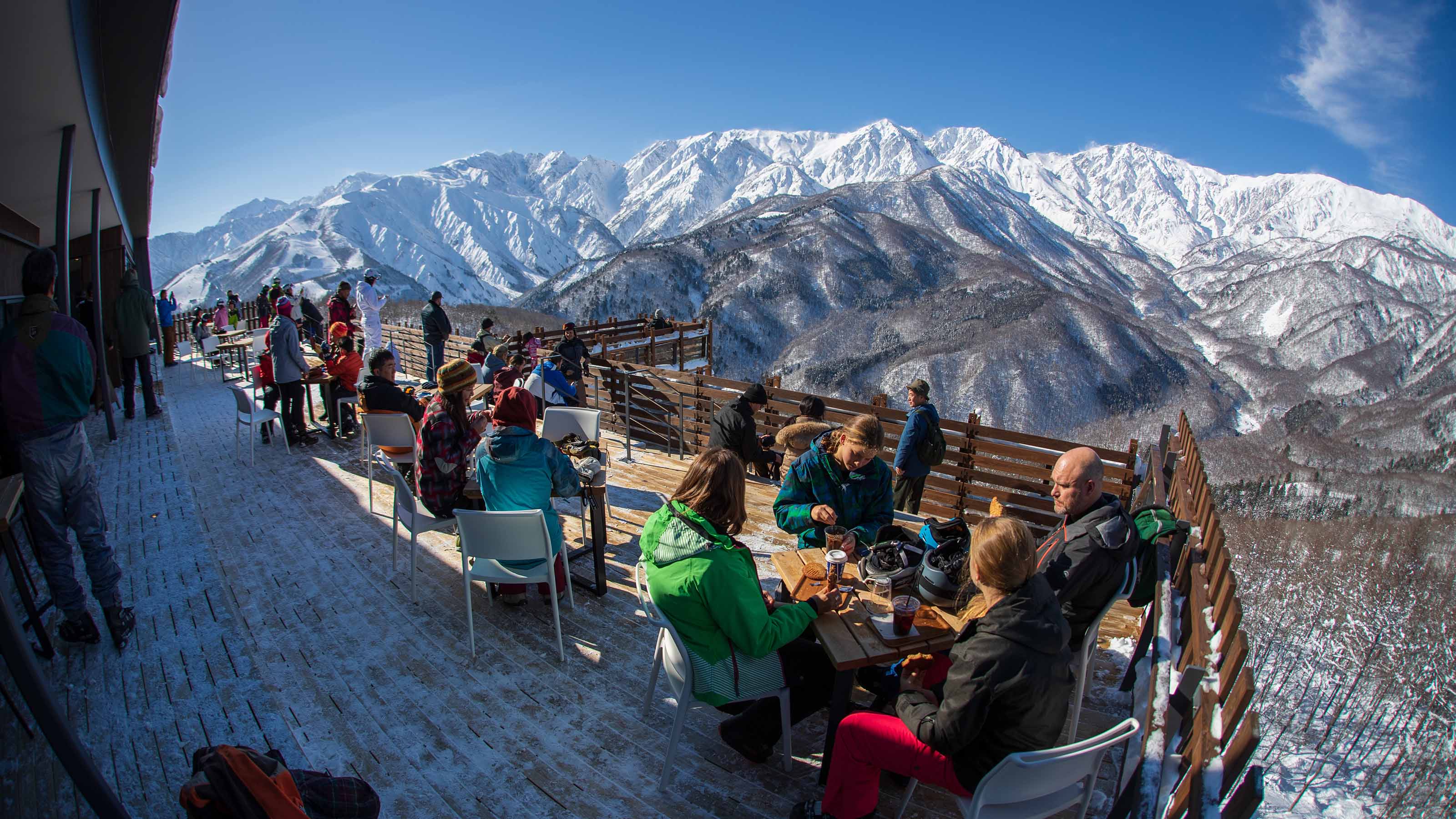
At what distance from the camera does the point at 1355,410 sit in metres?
72.3

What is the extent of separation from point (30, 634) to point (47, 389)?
1376 mm

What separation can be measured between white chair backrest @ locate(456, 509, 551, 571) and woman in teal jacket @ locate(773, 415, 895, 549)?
1.35 m

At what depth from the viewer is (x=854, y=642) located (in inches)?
95.6

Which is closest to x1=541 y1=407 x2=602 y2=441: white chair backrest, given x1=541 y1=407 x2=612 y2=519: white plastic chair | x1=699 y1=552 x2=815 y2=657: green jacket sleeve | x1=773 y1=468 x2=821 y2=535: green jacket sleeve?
x1=541 y1=407 x2=612 y2=519: white plastic chair

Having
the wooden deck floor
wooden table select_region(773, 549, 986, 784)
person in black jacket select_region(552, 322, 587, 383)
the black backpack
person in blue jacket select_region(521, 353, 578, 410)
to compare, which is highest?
person in black jacket select_region(552, 322, 587, 383)

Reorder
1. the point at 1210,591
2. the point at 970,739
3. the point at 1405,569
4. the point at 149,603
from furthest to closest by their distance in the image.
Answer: the point at 1405,569
the point at 149,603
the point at 1210,591
the point at 970,739

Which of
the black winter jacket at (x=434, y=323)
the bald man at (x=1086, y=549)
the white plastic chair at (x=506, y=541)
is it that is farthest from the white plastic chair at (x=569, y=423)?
the black winter jacket at (x=434, y=323)

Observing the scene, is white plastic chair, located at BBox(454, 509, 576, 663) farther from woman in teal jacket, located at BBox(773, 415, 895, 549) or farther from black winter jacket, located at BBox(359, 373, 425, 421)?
black winter jacket, located at BBox(359, 373, 425, 421)

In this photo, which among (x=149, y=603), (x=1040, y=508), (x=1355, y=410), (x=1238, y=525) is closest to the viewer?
(x=149, y=603)

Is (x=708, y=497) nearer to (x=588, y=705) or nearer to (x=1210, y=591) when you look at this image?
(x=588, y=705)

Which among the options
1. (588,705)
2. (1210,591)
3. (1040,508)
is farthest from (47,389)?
(1040,508)

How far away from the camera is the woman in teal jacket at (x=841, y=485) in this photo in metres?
3.61

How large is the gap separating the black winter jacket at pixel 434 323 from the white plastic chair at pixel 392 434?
553 centimetres

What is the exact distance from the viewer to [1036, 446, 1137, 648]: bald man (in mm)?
2705
